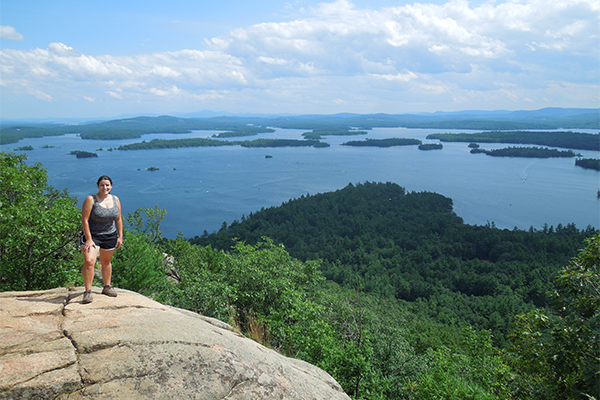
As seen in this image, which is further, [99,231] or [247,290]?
[247,290]

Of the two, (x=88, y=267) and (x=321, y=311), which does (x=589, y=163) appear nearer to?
(x=321, y=311)

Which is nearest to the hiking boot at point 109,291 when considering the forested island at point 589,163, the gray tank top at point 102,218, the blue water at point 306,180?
the gray tank top at point 102,218

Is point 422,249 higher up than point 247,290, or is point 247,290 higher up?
point 247,290

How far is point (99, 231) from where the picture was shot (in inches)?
237

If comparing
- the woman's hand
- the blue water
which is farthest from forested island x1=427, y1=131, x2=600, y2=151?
the woman's hand

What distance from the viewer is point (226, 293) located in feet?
31.7

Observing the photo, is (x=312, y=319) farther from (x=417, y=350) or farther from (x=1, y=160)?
(x=417, y=350)

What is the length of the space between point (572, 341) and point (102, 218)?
25.7ft

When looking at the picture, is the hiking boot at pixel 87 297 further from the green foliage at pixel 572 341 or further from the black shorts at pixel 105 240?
the green foliage at pixel 572 341

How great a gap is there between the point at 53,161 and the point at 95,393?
134 metres

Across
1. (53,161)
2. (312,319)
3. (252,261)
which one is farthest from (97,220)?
(53,161)

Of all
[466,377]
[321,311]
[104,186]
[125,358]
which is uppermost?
[104,186]

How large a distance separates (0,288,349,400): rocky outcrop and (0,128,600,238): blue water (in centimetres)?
6125

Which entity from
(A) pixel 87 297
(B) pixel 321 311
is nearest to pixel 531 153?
(B) pixel 321 311
